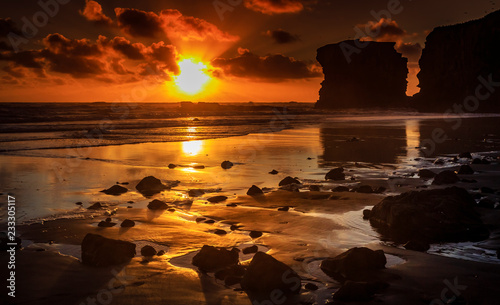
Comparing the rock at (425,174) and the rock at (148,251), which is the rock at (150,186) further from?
the rock at (425,174)

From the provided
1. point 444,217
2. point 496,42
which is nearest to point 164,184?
point 444,217

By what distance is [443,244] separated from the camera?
7.16 m

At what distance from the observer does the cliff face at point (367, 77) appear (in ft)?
430

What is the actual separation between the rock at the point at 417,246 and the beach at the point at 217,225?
0.12 meters

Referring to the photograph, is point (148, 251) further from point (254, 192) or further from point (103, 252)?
point (254, 192)

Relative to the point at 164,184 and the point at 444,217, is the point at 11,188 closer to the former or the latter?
the point at 164,184

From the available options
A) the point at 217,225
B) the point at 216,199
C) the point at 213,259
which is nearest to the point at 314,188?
the point at 216,199

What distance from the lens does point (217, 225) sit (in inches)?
332

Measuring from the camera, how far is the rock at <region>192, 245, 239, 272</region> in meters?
6.18

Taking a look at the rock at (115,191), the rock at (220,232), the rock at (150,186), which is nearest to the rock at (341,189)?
the rock at (220,232)

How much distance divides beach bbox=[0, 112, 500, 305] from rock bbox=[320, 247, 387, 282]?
0.14 meters

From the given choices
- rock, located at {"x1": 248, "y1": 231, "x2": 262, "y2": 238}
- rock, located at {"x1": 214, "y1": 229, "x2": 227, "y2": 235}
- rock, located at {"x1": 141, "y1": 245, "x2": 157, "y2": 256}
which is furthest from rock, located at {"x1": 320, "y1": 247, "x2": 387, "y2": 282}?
rock, located at {"x1": 141, "y1": 245, "x2": 157, "y2": 256}

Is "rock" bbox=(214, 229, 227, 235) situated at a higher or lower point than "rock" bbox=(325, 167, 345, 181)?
lower

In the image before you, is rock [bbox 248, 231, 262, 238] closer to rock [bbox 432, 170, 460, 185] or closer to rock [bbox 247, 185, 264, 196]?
rock [bbox 247, 185, 264, 196]
